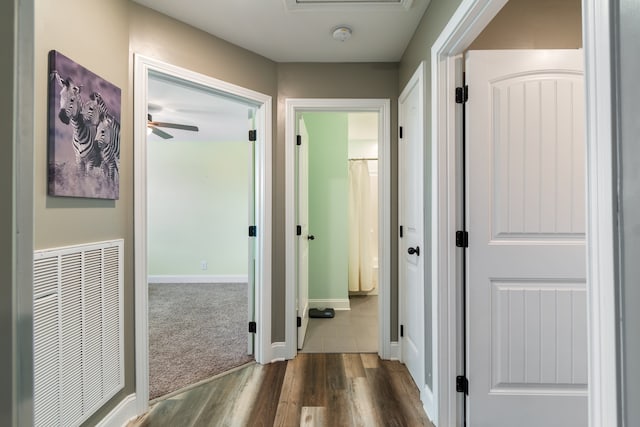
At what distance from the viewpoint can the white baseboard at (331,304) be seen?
3.67 meters

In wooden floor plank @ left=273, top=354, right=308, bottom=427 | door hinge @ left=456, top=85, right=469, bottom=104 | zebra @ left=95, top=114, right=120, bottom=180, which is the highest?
door hinge @ left=456, top=85, right=469, bottom=104

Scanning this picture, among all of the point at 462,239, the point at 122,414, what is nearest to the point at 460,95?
the point at 462,239

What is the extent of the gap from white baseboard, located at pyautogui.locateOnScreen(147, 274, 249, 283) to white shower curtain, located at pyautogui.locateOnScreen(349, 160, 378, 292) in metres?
1.98

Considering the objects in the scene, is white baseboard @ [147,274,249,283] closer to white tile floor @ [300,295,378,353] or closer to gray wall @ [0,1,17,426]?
white tile floor @ [300,295,378,353]

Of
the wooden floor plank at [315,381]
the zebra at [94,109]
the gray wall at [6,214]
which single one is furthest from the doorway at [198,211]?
the gray wall at [6,214]

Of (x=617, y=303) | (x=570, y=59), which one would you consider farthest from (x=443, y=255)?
(x=570, y=59)

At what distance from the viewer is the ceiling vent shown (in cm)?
174

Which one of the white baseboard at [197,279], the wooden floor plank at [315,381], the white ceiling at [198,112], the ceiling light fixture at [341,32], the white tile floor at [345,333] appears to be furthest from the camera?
the white baseboard at [197,279]

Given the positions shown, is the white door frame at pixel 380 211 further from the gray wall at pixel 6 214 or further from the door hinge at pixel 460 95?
the gray wall at pixel 6 214

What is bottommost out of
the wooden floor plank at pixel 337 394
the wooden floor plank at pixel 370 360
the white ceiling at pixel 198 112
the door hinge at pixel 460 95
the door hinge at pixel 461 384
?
the wooden floor plank at pixel 370 360

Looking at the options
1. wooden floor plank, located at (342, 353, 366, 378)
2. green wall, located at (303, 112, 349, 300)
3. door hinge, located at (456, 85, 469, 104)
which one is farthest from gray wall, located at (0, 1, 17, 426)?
green wall, located at (303, 112, 349, 300)

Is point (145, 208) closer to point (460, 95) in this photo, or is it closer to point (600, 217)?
point (460, 95)

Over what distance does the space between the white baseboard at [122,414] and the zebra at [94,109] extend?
143 cm

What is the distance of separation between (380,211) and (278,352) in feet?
4.48
